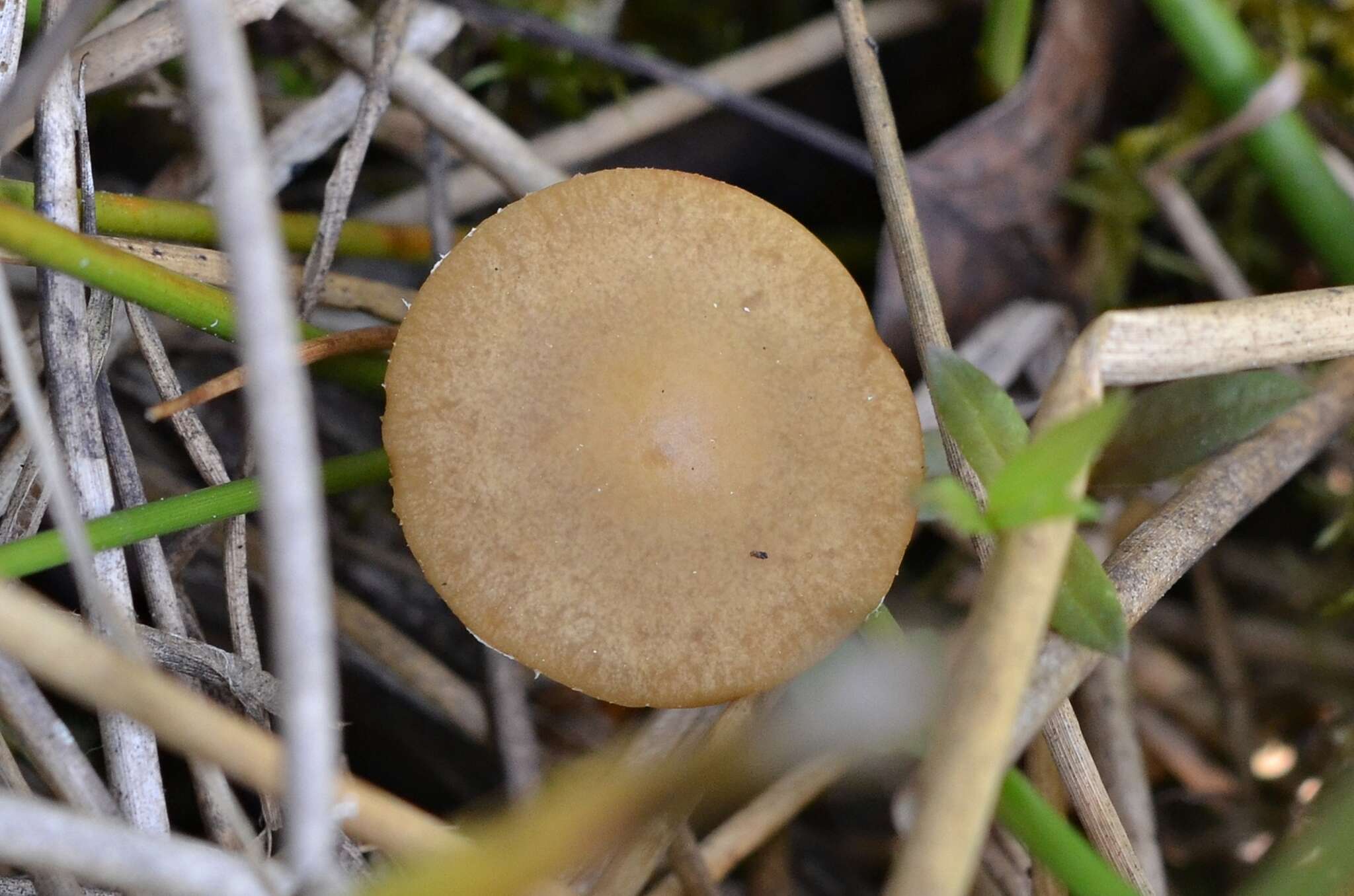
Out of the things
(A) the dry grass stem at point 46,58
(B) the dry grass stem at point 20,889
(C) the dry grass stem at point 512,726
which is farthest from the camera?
(C) the dry grass stem at point 512,726

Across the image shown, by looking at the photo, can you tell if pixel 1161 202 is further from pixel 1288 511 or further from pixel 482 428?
pixel 482 428

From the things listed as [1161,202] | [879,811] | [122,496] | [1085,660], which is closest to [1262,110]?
[1161,202]

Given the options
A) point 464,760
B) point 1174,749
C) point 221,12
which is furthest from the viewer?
point 1174,749

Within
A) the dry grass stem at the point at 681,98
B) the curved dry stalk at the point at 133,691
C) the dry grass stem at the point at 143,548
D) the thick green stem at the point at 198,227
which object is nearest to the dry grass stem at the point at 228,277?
the thick green stem at the point at 198,227

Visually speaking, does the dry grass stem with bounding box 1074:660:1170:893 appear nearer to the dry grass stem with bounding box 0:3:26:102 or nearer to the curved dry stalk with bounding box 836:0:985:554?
the curved dry stalk with bounding box 836:0:985:554

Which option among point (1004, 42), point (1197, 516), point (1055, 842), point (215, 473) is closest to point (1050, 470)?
point (1055, 842)

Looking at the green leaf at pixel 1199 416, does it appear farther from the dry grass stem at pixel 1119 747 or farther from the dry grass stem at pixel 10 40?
the dry grass stem at pixel 10 40

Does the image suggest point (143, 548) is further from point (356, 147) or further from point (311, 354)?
point (356, 147)
